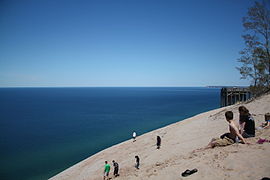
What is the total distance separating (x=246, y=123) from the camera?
25.7 ft

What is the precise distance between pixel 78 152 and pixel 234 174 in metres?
28.2

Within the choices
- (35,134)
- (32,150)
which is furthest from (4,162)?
(35,134)

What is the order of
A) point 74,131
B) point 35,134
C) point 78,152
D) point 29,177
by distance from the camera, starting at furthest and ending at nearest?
point 74,131 → point 35,134 → point 78,152 → point 29,177

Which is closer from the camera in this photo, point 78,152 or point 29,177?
point 29,177

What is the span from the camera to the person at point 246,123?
745cm

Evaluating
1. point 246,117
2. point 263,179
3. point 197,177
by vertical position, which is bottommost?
point 197,177

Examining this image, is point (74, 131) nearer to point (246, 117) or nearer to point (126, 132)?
point (126, 132)

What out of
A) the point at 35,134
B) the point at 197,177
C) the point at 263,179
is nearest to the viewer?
the point at 263,179

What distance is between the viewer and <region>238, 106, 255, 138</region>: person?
745 centimetres

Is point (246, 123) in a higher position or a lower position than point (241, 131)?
higher

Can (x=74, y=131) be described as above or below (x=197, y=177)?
below

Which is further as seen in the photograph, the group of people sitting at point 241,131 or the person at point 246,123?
the person at point 246,123

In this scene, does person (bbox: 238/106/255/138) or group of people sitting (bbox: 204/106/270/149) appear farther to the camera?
person (bbox: 238/106/255/138)

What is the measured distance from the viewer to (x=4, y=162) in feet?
79.9
